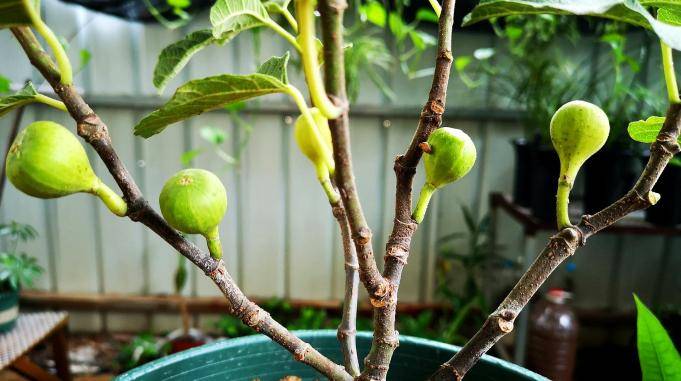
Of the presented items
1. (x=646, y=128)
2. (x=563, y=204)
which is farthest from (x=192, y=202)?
(x=646, y=128)

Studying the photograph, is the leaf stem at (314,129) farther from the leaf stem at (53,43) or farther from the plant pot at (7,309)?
the plant pot at (7,309)

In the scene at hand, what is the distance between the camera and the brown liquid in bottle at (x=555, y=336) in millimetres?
1472

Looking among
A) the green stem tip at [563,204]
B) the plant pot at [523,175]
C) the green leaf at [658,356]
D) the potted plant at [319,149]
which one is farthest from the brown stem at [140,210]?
the plant pot at [523,175]

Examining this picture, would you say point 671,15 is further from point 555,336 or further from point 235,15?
point 555,336

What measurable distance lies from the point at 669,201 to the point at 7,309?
1.92 m

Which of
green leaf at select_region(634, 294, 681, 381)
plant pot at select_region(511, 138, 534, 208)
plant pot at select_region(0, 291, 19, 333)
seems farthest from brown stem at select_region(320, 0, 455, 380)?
plant pot at select_region(0, 291, 19, 333)

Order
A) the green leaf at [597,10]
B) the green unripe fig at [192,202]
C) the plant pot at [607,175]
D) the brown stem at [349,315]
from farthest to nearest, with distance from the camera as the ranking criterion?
1. the plant pot at [607,175]
2. the brown stem at [349,315]
3. the green unripe fig at [192,202]
4. the green leaf at [597,10]

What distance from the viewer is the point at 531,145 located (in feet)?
4.75

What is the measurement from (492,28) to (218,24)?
1516mm

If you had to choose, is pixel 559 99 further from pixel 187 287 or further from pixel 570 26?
pixel 187 287

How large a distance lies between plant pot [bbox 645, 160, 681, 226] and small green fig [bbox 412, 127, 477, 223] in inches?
49.7

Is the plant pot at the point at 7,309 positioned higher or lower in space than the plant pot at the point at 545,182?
lower

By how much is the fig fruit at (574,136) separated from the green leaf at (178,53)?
0.25 metres

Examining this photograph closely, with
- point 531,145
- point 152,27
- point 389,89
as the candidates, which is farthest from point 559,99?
point 152,27
